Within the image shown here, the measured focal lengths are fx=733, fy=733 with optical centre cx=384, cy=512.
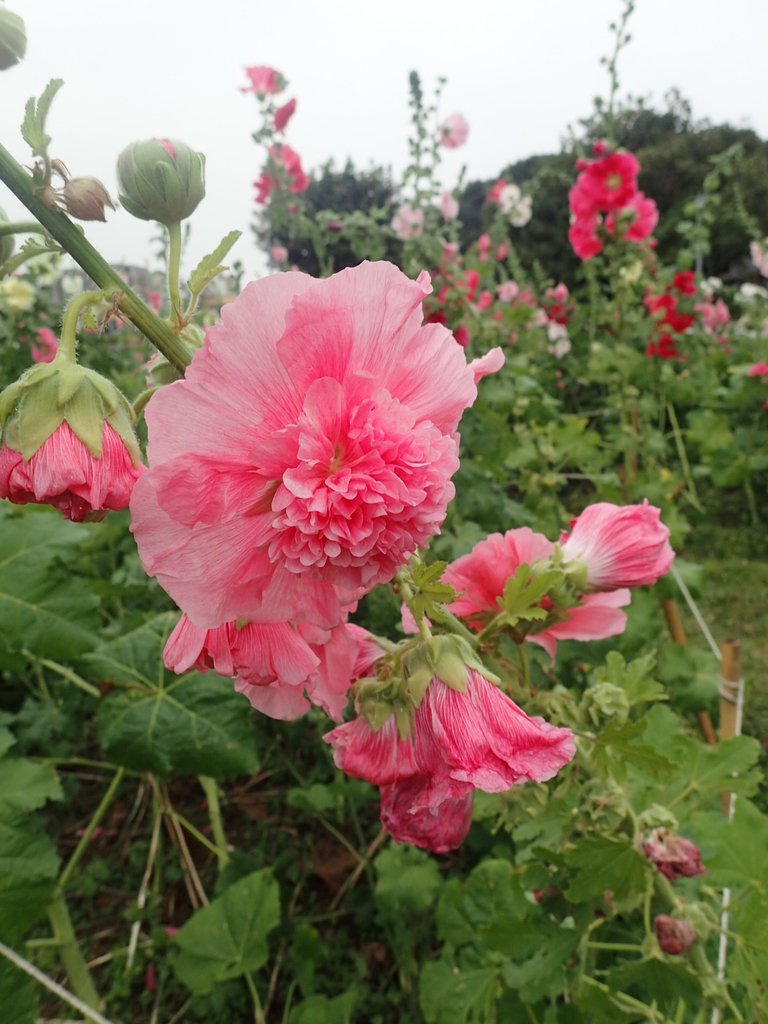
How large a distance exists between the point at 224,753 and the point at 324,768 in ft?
2.71

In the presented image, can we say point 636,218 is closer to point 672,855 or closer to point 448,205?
point 448,205

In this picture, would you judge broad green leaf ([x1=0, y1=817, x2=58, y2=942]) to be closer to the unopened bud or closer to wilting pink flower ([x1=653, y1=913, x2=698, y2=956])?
wilting pink flower ([x1=653, y1=913, x2=698, y2=956])

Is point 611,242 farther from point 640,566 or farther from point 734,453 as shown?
point 640,566

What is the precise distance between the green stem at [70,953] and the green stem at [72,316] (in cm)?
148

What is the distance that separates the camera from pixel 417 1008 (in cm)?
173

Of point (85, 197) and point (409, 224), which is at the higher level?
point (409, 224)

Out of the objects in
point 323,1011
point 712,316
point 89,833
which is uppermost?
point 712,316

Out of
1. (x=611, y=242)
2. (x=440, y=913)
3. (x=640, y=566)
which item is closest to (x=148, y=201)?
(x=640, y=566)

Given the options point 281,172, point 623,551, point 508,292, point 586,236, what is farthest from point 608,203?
point 623,551

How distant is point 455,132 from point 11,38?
3411mm

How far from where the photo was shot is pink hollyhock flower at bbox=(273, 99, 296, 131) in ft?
11.1

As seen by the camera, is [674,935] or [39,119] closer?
[39,119]

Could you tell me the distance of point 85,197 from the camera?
22.0 inches

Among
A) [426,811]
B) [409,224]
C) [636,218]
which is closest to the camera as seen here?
[426,811]
